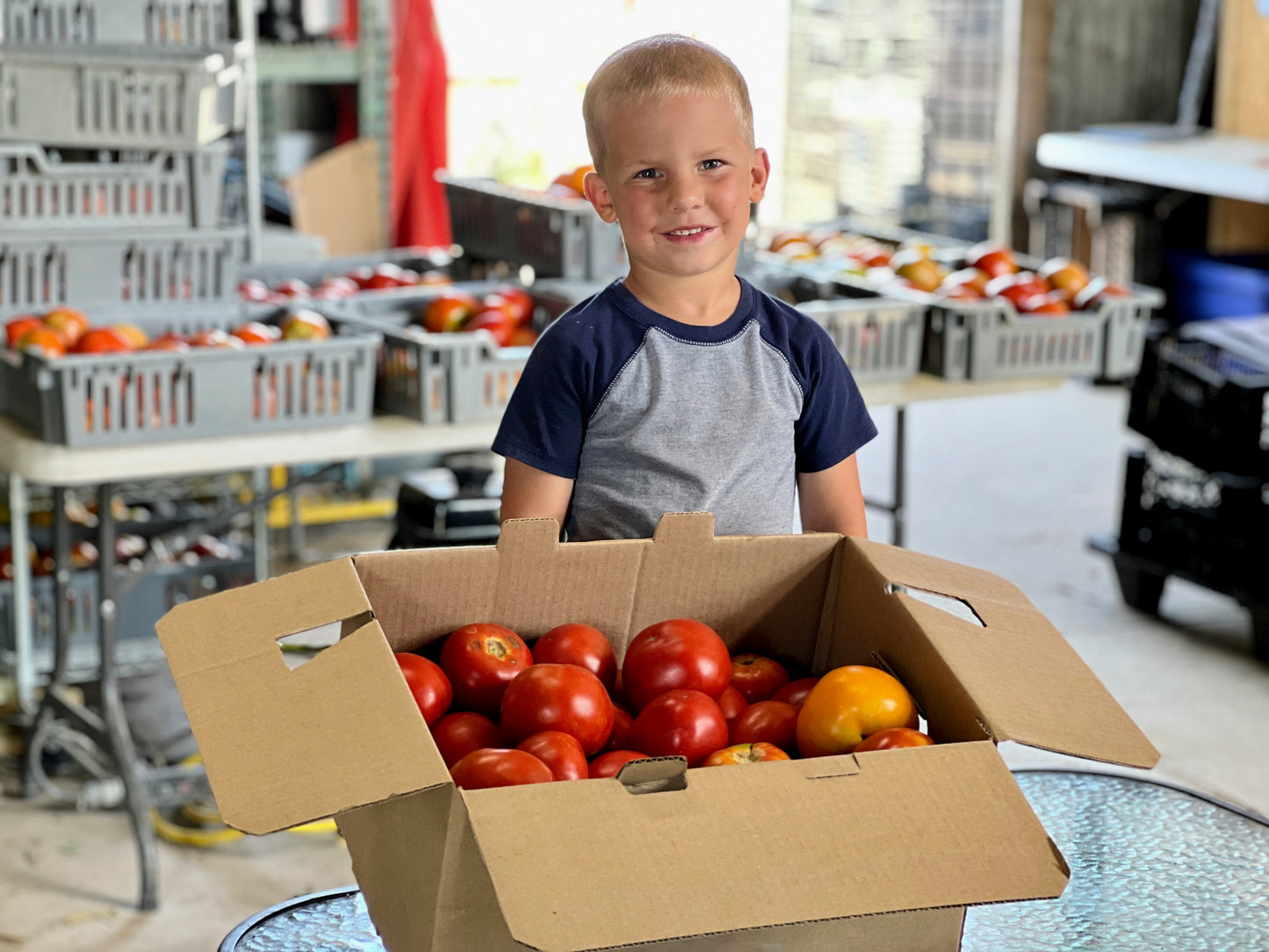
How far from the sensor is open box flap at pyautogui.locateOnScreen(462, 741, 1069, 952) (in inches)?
34.7

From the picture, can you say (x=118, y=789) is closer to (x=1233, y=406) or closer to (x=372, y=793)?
(x=372, y=793)

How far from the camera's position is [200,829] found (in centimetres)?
288

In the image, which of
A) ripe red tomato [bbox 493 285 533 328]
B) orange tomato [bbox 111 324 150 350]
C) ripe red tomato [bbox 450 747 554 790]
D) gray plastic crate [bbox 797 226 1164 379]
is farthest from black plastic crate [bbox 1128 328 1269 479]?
ripe red tomato [bbox 450 747 554 790]

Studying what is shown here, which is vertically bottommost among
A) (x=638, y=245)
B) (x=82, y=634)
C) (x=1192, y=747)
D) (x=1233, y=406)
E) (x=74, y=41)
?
(x=1192, y=747)

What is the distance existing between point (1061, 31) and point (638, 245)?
239 inches

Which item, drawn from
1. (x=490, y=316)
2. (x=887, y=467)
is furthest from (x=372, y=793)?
(x=887, y=467)

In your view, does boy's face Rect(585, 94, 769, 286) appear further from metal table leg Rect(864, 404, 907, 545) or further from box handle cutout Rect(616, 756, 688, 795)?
metal table leg Rect(864, 404, 907, 545)

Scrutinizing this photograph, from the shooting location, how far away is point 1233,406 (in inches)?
148

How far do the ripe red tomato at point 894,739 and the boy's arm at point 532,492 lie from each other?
510mm

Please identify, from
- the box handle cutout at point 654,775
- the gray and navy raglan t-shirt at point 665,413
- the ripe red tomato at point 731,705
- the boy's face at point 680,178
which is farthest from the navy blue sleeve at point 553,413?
the box handle cutout at point 654,775

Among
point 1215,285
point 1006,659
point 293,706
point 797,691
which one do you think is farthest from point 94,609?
point 1215,285

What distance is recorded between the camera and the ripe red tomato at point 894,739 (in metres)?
1.09

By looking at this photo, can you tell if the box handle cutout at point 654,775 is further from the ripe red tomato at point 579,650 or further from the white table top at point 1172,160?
the white table top at point 1172,160

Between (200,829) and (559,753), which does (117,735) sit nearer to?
(200,829)
